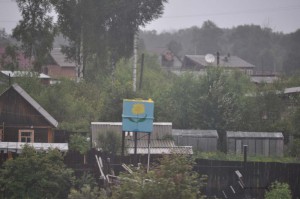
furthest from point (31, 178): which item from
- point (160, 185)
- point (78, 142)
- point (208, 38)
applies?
point (208, 38)

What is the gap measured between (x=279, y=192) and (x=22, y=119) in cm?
1192

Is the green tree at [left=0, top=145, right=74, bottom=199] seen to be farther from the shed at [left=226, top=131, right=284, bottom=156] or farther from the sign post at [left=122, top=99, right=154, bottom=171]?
the shed at [left=226, top=131, right=284, bottom=156]

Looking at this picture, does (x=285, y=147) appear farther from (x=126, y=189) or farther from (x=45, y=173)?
(x=126, y=189)

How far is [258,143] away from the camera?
28672 millimetres

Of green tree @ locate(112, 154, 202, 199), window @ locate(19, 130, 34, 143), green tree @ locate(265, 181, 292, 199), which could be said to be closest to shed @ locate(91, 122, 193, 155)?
window @ locate(19, 130, 34, 143)

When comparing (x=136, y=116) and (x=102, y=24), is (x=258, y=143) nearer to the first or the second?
(x=136, y=116)

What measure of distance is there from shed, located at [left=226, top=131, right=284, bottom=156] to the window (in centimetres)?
1004

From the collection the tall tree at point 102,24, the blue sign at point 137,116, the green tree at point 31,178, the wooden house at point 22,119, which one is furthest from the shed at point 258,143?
the green tree at point 31,178

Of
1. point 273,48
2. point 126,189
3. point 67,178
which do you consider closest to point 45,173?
point 67,178

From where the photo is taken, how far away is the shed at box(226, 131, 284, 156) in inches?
1125

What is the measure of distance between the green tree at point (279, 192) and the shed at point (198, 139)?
10.3m

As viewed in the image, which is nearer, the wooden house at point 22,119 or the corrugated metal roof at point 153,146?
the corrugated metal roof at point 153,146

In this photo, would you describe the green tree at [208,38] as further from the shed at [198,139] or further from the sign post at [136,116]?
the sign post at [136,116]

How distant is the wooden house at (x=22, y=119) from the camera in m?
24.1
